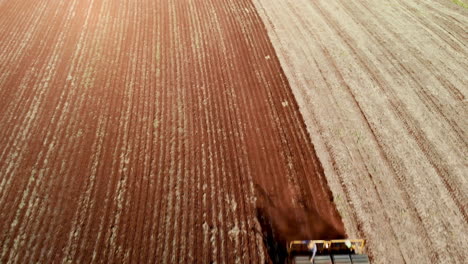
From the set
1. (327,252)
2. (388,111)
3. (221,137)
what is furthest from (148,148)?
(388,111)

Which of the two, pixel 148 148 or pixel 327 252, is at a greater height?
pixel 148 148

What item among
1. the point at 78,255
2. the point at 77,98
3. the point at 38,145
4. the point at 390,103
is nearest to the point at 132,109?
the point at 77,98

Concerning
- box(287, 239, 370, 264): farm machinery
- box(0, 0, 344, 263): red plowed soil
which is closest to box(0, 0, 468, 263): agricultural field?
box(0, 0, 344, 263): red plowed soil

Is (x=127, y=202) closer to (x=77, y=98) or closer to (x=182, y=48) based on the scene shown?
(x=77, y=98)

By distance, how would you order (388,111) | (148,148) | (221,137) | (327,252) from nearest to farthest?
(327,252)
(148,148)
(221,137)
(388,111)

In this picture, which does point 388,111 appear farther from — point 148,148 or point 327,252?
point 148,148

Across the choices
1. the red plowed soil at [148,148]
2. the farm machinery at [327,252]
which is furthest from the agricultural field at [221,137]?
the farm machinery at [327,252]

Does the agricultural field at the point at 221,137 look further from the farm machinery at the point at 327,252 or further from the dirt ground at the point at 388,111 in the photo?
the farm machinery at the point at 327,252
